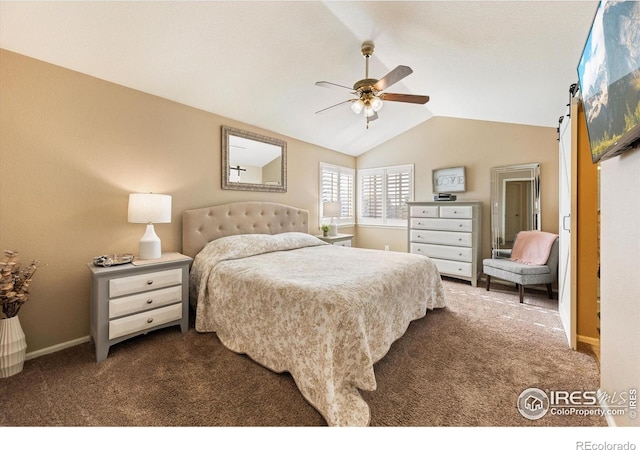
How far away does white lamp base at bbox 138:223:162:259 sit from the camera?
8.07 feet

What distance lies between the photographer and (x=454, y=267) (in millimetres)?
4148

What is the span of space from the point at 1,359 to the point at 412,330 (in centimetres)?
325

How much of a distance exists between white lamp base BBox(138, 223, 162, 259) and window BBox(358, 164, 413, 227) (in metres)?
4.12

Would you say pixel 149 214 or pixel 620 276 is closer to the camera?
pixel 620 276

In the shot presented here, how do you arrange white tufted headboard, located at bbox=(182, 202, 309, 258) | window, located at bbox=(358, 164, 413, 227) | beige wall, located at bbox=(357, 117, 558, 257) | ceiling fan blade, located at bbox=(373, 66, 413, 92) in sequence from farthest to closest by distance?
window, located at bbox=(358, 164, 413, 227) → beige wall, located at bbox=(357, 117, 558, 257) → white tufted headboard, located at bbox=(182, 202, 309, 258) → ceiling fan blade, located at bbox=(373, 66, 413, 92)

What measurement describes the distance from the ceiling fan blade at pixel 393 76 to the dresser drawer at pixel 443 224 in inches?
104

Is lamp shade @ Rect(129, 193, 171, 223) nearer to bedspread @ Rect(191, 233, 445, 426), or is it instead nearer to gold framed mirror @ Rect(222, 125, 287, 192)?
bedspread @ Rect(191, 233, 445, 426)

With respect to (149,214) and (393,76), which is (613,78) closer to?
(393,76)

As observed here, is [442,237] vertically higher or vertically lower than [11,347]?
higher

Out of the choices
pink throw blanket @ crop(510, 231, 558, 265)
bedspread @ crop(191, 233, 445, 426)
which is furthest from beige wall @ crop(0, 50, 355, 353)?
pink throw blanket @ crop(510, 231, 558, 265)

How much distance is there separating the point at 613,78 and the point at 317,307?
5.70 feet

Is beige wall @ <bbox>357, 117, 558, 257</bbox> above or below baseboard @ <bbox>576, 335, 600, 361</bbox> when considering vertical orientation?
above

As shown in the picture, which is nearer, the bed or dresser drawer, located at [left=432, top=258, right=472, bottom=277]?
the bed

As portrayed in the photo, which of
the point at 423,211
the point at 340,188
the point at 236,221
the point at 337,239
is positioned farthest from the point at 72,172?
the point at 423,211
